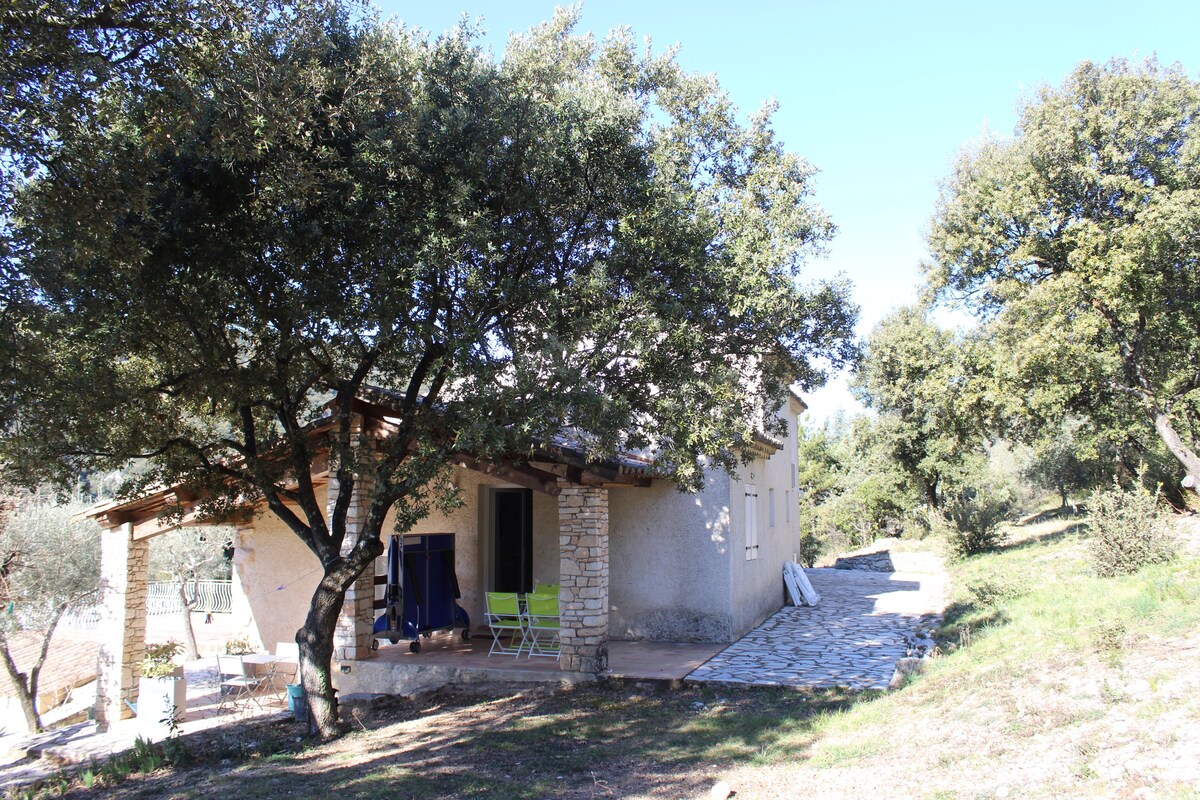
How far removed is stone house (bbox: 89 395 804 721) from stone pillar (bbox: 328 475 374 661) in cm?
3

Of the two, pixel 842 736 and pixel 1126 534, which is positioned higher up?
pixel 1126 534

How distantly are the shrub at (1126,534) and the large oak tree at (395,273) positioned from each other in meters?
6.45

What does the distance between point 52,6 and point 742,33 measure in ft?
24.9

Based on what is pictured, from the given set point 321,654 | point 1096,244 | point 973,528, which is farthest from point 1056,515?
point 321,654

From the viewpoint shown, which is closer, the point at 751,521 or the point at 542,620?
the point at 542,620

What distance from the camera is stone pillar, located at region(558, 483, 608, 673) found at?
399 inches

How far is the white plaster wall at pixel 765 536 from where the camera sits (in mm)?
12789

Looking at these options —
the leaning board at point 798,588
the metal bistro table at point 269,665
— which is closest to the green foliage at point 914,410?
the leaning board at point 798,588

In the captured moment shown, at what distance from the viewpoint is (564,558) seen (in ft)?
34.1

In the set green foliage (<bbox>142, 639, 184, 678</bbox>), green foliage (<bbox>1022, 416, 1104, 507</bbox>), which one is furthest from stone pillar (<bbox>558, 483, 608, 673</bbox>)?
green foliage (<bbox>1022, 416, 1104, 507</bbox>)

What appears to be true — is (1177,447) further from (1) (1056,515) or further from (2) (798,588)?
(1) (1056,515)

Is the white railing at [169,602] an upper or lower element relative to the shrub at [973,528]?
lower

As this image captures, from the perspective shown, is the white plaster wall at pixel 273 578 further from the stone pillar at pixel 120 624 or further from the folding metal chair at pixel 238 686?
the stone pillar at pixel 120 624

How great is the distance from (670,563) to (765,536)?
3801 mm
